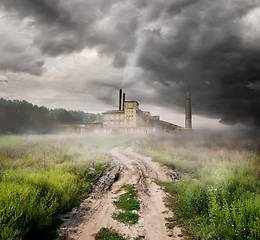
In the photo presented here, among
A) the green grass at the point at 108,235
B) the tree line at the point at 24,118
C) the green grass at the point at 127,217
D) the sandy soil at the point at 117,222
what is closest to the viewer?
the green grass at the point at 108,235

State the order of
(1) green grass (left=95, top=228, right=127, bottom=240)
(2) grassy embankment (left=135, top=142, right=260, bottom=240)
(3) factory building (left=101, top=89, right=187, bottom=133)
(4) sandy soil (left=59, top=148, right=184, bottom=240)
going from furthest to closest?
(3) factory building (left=101, top=89, right=187, bottom=133) → (4) sandy soil (left=59, top=148, right=184, bottom=240) → (1) green grass (left=95, top=228, right=127, bottom=240) → (2) grassy embankment (left=135, top=142, right=260, bottom=240)

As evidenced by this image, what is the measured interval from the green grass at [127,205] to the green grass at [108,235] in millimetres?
692

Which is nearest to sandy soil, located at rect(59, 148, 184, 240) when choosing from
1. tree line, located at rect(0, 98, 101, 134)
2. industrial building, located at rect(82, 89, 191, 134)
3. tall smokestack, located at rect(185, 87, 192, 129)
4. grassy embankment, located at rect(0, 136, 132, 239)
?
grassy embankment, located at rect(0, 136, 132, 239)

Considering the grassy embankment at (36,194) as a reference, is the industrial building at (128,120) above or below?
above

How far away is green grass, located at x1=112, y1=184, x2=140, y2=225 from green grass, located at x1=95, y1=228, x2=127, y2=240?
0.69 metres

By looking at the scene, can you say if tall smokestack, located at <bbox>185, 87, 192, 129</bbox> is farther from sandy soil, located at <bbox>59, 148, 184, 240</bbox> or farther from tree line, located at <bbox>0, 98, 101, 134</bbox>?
tree line, located at <bbox>0, 98, 101, 134</bbox>

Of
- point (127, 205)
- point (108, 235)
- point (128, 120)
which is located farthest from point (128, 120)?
point (108, 235)

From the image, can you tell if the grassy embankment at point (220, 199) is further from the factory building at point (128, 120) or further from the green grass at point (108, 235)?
the factory building at point (128, 120)

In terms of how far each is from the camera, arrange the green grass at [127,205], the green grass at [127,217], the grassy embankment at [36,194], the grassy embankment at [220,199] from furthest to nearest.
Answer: the green grass at [127,205]
the green grass at [127,217]
the grassy embankment at [220,199]
the grassy embankment at [36,194]

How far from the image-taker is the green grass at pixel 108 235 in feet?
15.7

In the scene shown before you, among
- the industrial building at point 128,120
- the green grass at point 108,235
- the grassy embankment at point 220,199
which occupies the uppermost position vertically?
the industrial building at point 128,120

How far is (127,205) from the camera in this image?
22.7 feet

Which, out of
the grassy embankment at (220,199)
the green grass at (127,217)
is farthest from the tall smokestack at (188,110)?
the green grass at (127,217)

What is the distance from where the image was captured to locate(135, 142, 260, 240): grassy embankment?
13.9 feet
